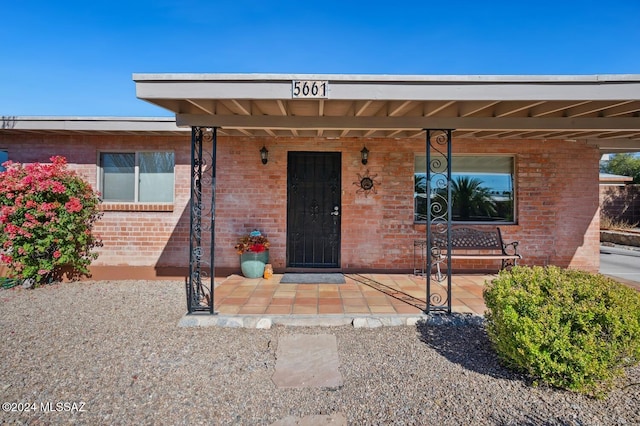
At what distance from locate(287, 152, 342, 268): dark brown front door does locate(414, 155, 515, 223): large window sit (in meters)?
1.66

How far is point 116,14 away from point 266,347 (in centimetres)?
938

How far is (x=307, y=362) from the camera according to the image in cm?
307

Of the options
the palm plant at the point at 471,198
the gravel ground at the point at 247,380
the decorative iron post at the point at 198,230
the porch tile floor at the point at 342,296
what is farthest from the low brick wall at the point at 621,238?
the decorative iron post at the point at 198,230

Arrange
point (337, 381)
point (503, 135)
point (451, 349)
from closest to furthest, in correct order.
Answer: point (337, 381) → point (451, 349) → point (503, 135)

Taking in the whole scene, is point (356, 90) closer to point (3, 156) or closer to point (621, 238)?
point (3, 156)

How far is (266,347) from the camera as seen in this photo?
337 cm

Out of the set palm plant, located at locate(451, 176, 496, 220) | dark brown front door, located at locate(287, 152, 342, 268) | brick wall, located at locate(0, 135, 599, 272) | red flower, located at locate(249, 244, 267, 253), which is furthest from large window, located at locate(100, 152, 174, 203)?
palm plant, located at locate(451, 176, 496, 220)

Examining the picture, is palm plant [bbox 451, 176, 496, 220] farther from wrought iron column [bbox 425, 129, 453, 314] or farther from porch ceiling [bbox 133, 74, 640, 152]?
porch ceiling [bbox 133, 74, 640, 152]

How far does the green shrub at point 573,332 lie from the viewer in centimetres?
243

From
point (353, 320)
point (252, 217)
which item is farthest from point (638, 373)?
point (252, 217)

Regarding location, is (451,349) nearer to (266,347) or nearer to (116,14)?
(266,347)

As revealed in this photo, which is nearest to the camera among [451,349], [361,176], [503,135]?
[451,349]

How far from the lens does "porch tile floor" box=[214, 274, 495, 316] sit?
4145 millimetres

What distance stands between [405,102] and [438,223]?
162cm
